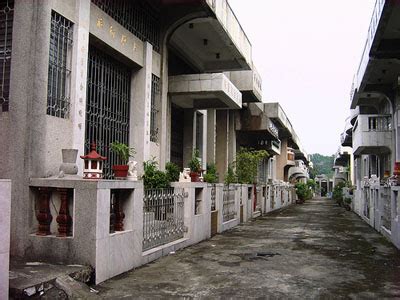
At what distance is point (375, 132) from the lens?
17.5 metres

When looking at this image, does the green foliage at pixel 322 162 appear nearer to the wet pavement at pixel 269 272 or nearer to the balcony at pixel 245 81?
the balcony at pixel 245 81

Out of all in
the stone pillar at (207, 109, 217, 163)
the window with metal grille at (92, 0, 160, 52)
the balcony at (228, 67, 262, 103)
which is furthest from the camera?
the stone pillar at (207, 109, 217, 163)

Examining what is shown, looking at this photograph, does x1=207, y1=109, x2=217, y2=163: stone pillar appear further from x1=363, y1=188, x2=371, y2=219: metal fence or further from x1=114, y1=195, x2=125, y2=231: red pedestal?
x1=114, y1=195, x2=125, y2=231: red pedestal

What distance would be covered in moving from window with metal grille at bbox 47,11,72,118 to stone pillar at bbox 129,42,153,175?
10.5ft

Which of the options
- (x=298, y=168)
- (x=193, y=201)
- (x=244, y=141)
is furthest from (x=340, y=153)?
(x=193, y=201)

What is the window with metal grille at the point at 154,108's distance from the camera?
37.5 ft

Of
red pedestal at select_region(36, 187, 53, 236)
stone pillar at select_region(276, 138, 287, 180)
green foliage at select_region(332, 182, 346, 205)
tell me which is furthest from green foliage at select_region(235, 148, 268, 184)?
stone pillar at select_region(276, 138, 287, 180)

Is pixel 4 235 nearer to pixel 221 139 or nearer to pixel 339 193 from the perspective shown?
pixel 221 139

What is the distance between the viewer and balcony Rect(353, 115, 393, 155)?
56.9 feet

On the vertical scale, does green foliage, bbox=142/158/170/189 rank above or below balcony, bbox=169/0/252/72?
below

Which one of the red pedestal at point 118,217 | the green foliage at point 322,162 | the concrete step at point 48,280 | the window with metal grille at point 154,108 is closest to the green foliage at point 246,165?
the window with metal grille at point 154,108

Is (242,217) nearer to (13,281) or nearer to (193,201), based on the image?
(193,201)

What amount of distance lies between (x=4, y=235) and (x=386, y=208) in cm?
1035

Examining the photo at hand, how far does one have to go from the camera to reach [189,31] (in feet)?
41.6
